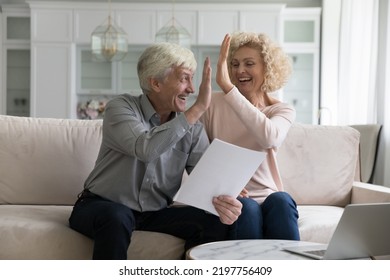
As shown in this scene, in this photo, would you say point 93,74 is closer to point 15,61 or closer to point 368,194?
point 15,61

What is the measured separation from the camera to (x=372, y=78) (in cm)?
489

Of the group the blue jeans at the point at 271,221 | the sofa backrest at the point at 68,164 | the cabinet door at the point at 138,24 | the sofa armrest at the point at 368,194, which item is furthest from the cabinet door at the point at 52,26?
the blue jeans at the point at 271,221

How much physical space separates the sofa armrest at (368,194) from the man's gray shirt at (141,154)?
36.0 inches

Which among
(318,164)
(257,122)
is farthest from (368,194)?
(257,122)

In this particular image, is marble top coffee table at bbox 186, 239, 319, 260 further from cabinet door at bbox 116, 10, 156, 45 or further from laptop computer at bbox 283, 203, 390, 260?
cabinet door at bbox 116, 10, 156, 45

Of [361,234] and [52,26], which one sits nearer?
[361,234]

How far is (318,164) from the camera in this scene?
9.75ft

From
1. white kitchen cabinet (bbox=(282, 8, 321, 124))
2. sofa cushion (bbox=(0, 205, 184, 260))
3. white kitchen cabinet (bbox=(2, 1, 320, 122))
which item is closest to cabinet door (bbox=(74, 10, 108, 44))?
white kitchen cabinet (bbox=(2, 1, 320, 122))

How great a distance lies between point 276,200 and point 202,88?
0.48 metres

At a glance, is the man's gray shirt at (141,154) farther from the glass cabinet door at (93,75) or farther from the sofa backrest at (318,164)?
the glass cabinet door at (93,75)

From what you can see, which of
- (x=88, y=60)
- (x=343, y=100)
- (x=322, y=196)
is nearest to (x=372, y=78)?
(x=343, y=100)

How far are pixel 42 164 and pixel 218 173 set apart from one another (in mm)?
1063

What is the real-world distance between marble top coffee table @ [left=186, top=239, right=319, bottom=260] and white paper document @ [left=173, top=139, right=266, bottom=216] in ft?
0.73
